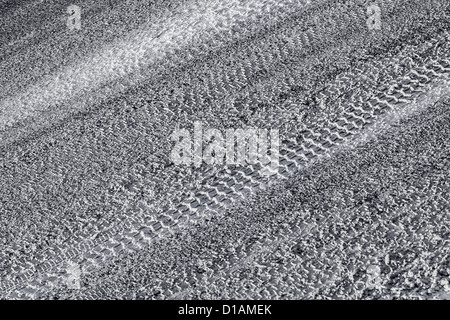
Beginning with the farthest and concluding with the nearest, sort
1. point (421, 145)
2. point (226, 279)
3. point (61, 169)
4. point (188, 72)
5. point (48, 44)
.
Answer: point (48, 44) < point (188, 72) < point (61, 169) < point (421, 145) < point (226, 279)

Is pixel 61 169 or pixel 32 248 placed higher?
pixel 61 169

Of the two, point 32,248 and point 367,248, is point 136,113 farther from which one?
point 367,248

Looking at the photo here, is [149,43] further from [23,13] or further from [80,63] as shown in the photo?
[23,13]

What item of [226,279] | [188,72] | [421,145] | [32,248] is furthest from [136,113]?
[421,145]

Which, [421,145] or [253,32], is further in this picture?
[253,32]
